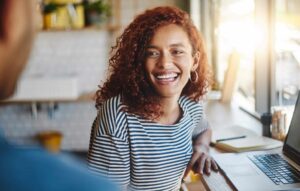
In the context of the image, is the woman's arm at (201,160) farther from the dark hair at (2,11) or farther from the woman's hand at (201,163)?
the dark hair at (2,11)

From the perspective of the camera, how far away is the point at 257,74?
2.83 metres

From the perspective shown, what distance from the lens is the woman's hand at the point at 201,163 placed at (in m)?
1.64

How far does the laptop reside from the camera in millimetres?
1420

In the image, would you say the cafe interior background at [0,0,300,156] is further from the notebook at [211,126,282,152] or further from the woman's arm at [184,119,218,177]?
the woman's arm at [184,119,218,177]

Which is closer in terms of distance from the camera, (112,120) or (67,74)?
(112,120)

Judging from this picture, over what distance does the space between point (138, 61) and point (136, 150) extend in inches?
13.4

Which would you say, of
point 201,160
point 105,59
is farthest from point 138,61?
point 105,59

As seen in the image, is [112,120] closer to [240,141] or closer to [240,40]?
[240,141]

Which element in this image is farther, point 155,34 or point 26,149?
point 155,34

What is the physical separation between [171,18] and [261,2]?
1.29 meters

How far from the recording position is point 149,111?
161 cm

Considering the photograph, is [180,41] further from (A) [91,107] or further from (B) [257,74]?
(A) [91,107]

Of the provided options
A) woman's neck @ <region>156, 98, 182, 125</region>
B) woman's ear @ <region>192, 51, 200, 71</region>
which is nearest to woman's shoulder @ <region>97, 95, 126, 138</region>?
woman's neck @ <region>156, 98, 182, 125</region>

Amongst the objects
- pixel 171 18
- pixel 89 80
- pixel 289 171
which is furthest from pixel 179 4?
pixel 289 171
